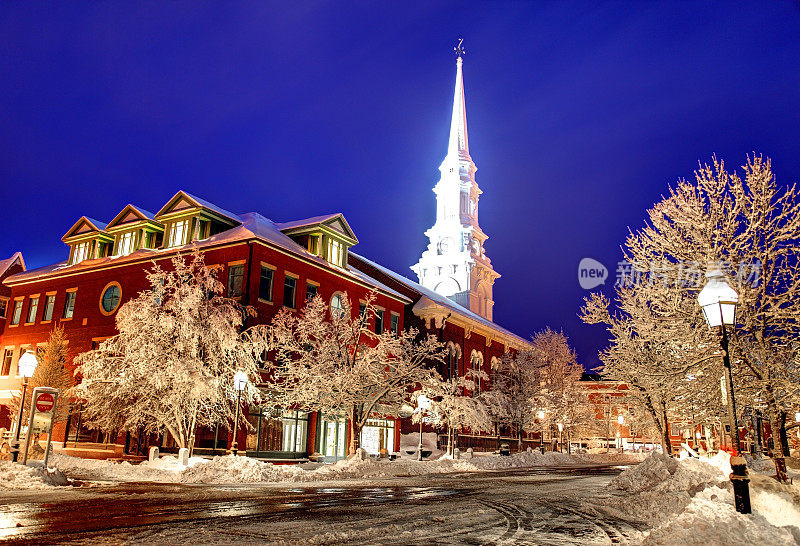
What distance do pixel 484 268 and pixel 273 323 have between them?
49839mm

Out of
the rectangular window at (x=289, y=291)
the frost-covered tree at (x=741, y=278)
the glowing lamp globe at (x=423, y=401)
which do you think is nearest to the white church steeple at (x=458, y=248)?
the glowing lamp globe at (x=423, y=401)

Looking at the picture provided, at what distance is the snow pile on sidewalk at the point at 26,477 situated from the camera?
17.0 metres

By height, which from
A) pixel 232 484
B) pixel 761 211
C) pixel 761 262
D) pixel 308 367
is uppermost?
pixel 761 211

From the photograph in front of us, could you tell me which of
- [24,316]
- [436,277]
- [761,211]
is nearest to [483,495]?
[761,211]

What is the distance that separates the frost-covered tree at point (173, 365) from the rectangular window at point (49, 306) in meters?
12.3

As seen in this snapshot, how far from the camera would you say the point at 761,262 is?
1950 cm

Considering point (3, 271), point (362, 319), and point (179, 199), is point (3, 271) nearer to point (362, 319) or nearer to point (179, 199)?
point (179, 199)

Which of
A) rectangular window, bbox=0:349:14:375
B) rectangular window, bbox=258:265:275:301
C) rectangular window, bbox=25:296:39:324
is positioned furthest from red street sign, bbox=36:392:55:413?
rectangular window, bbox=0:349:14:375

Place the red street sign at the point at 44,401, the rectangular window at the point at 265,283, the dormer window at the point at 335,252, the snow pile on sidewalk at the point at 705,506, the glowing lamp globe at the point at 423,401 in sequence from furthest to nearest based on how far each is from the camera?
the dormer window at the point at 335,252
the glowing lamp globe at the point at 423,401
the rectangular window at the point at 265,283
the red street sign at the point at 44,401
the snow pile on sidewalk at the point at 705,506

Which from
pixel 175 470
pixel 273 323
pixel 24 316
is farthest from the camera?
pixel 24 316

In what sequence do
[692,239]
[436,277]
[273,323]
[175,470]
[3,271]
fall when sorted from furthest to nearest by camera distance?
[436,277]
[3,271]
[273,323]
[175,470]
[692,239]

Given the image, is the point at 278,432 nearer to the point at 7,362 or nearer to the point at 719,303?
the point at 7,362

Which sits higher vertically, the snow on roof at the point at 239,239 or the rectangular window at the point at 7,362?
the snow on roof at the point at 239,239

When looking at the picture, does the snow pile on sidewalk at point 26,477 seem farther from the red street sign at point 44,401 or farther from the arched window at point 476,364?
the arched window at point 476,364
